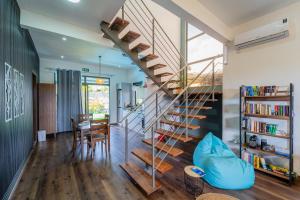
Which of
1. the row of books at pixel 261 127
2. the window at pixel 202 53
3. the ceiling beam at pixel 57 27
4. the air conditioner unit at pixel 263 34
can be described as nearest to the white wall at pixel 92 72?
the ceiling beam at pixel 57 27

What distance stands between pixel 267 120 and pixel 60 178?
12.6 feet

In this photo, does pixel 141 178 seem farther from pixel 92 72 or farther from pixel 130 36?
pixel 92 72

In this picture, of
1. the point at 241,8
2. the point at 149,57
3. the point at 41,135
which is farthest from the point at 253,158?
the point at 41,135

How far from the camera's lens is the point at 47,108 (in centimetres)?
495

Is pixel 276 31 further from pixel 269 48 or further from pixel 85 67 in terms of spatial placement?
pixel 85 67

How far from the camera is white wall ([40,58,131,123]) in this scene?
557 cm

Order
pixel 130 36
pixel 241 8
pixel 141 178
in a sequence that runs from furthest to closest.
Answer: pixel 130 36 < pixel 241 8 < pixel 141 178

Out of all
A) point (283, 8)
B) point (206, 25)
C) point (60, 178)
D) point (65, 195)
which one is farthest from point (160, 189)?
point (283, 8)

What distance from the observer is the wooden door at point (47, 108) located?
4863 millimetres

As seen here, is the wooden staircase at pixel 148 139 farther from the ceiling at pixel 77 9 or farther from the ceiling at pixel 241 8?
the ceiling at pixel 241 8

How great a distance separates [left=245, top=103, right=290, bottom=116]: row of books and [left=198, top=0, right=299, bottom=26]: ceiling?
5.42ft

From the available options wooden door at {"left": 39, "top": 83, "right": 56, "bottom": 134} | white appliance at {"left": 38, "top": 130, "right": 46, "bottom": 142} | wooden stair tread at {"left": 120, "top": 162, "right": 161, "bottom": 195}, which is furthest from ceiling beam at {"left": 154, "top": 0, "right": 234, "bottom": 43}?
white appliance at {"left": 38, "top": 130, "right": 46, "bottom": 142}

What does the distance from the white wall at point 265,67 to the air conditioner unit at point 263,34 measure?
0.11m

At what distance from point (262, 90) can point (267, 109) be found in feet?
1.12
